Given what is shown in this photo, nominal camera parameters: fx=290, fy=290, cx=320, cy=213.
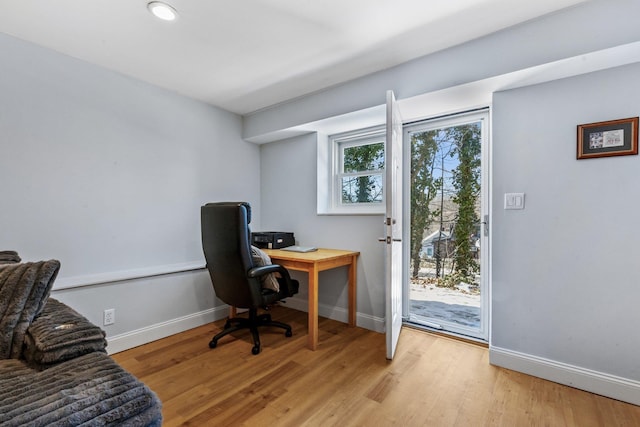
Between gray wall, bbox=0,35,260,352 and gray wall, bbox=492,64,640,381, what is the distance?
2595 millimetres

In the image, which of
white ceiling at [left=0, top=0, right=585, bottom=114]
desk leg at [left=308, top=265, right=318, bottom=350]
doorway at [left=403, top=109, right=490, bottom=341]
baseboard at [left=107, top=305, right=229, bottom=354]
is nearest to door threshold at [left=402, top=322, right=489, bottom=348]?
doorway at [left=403, top=109, right=490, bottom=341]

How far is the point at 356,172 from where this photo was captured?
10.0 feet

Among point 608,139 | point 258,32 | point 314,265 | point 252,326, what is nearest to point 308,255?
point 314,265

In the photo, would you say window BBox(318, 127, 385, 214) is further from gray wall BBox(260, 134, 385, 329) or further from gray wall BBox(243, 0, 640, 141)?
gray wall BBox(243, 0, 640, 141)

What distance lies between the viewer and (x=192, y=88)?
2.65 metres

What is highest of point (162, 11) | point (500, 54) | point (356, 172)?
point (162, 11)

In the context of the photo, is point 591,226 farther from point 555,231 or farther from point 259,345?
point 259,345

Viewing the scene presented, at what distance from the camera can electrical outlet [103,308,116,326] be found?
218 cm

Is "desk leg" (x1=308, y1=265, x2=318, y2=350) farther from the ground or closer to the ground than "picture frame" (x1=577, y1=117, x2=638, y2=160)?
closer to the ground

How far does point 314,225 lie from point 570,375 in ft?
7.38

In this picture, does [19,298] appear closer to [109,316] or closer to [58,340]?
[58,340]

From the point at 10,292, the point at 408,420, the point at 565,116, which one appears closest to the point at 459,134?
the point at 565,116

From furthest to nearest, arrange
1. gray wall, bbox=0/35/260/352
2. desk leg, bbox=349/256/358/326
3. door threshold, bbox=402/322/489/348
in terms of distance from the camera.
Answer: desk leg, bbox=349/256/358/326
door threshold, bbox=402/322/489/348
gray wall, bbox=0/35/260/352

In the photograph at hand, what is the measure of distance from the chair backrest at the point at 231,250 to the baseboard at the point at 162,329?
26.6 inches
